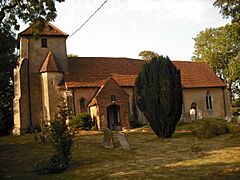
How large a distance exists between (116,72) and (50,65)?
855cm

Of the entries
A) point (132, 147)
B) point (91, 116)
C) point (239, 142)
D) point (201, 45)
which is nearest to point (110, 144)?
point (132, 147)

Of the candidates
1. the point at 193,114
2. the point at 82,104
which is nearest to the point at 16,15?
the point at 82,104

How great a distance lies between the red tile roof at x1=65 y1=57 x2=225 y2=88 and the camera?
37.4 metres

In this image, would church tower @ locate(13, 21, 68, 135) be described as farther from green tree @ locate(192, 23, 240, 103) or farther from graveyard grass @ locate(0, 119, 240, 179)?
green tree @ locate(192, 23, 240, 103)

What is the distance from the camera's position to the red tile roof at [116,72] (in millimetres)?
37438

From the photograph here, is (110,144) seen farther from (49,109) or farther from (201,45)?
(201,45)

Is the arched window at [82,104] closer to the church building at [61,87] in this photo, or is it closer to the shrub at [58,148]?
the church building at [61,87]

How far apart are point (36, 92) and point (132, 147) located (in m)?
20.6

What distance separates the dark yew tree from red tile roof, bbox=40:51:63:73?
1526 cm

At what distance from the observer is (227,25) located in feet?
75.7

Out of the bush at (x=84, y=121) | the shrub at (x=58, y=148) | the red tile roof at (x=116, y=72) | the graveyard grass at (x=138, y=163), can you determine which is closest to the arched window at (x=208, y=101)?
the red tile roof at (x=116, y=72)

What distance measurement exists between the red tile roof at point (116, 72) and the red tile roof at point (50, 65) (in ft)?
5.52

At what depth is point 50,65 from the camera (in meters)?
36.3

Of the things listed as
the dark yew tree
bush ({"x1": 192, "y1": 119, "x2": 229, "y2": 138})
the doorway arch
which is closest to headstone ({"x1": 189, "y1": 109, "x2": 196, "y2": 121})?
the doorway arch
